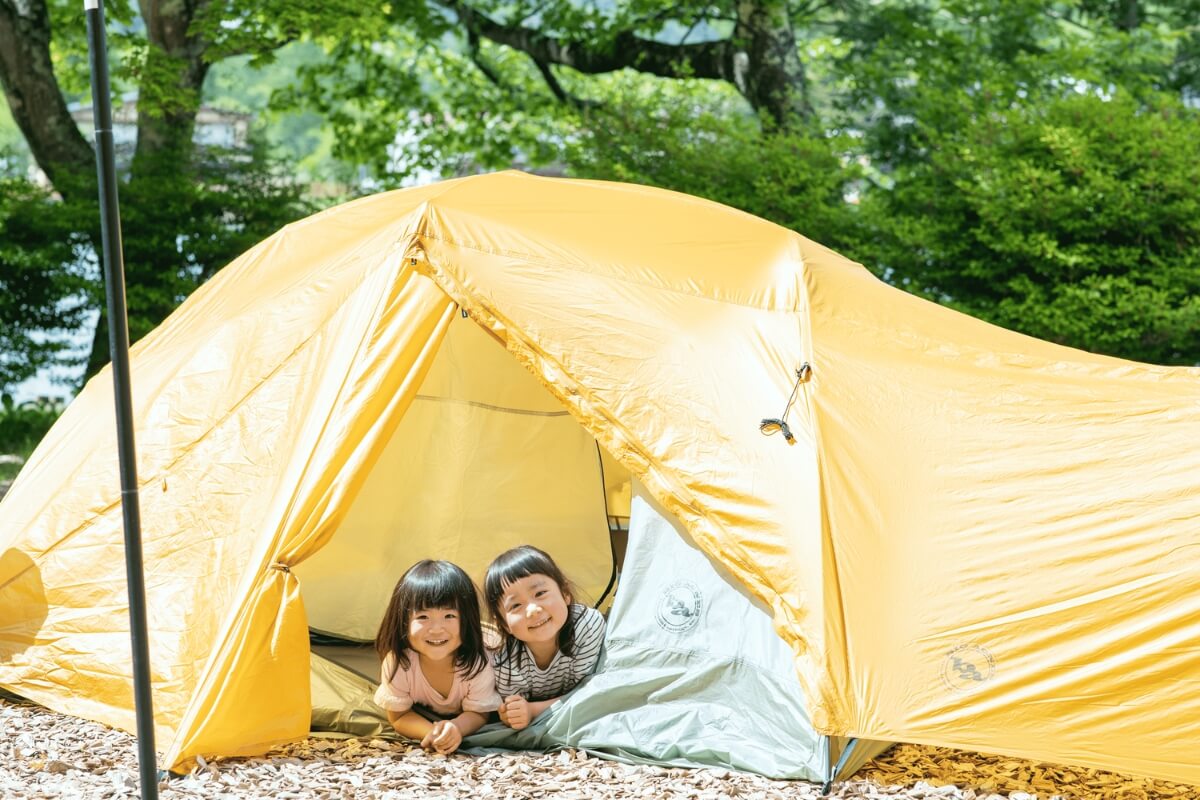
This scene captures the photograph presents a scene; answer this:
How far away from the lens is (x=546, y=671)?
412 centimetres

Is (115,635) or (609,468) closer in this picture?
(115,635)

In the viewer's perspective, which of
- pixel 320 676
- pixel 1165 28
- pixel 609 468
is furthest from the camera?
pixel 1165 28

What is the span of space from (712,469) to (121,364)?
1903mm

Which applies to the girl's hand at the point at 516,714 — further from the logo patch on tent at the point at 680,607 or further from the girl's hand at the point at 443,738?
the logo patch on tent at the point at 680,607

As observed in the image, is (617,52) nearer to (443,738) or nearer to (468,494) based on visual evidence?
(468,494)

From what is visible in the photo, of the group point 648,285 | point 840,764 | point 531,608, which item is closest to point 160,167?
point 648,285

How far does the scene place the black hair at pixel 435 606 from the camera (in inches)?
159

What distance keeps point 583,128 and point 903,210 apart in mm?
3011

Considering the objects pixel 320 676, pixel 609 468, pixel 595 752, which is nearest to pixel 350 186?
pixel 609 468

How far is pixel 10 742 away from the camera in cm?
405

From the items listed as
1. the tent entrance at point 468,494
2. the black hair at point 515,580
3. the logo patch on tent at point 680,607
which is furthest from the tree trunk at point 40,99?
the logo patch on tent at point 680,607

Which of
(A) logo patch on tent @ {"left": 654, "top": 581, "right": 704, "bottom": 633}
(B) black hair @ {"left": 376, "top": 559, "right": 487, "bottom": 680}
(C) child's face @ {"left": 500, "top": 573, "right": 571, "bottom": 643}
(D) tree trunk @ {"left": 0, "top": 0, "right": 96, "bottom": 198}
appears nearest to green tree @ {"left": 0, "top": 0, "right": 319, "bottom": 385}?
(D) tree trunk @ {"left": 0, "top": 0, "right": 96, "bottom": 198}

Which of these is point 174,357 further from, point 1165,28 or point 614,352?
point 1165,28

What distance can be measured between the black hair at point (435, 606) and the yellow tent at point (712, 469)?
1.06 feet
